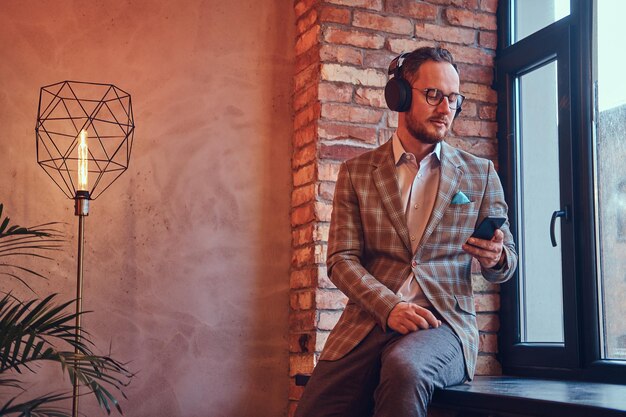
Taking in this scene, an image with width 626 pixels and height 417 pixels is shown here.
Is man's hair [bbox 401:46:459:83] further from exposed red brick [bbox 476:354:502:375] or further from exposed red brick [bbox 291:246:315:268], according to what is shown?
exposed red brick [bbox 476:354:502:375]

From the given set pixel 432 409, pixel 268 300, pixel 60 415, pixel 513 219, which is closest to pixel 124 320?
pixel 268 300

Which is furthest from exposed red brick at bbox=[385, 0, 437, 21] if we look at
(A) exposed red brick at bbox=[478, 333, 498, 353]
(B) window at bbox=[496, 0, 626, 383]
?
(A) exposed red brick at bbox=[478, 333, 498, 353]

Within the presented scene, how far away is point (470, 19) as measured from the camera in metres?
3.74

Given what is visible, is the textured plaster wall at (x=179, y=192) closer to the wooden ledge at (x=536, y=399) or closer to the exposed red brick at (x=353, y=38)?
the exposed red brick at (x=353, y=38)

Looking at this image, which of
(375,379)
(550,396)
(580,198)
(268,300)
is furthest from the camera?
(268,300)

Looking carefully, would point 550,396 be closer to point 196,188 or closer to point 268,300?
point 268,300

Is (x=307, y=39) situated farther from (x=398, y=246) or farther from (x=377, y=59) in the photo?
(x=398, y=246)

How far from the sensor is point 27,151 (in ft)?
10.9

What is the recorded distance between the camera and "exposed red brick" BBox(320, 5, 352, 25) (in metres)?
3.48

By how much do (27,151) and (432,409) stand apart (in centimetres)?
182

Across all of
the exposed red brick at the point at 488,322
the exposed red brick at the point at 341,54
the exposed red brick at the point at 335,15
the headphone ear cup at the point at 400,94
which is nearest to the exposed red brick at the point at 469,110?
the exposed red brick at the point at 341,54

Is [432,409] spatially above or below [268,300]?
below

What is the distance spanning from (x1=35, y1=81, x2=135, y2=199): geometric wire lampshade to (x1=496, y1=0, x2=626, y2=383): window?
160 centimetres

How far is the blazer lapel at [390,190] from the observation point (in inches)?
104
